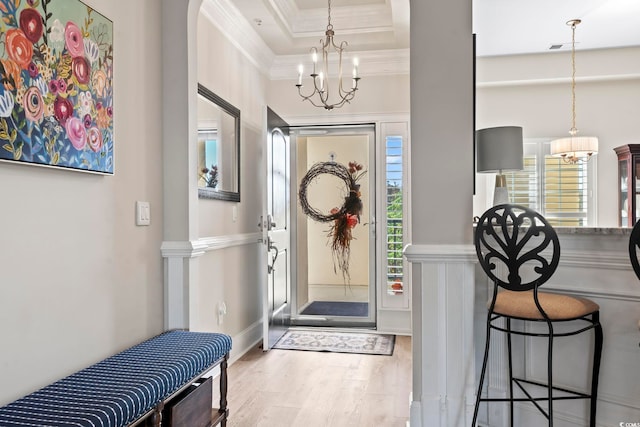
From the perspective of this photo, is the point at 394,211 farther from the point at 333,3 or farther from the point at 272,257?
the point at 333,3

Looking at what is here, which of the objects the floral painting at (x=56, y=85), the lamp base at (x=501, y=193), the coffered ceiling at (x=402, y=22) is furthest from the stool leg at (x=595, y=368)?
the coffered ceiling at (x=402, y=22)

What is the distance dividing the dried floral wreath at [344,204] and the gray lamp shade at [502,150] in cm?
271

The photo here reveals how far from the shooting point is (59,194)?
68.2 inches

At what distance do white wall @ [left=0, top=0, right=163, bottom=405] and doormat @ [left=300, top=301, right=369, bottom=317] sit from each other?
294 centimetres

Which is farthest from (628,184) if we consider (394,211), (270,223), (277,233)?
(270,223)

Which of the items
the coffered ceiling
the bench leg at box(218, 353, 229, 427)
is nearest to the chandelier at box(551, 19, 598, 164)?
the coffered ceiling

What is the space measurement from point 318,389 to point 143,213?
5.30 ft

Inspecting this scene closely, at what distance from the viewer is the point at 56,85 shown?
1687mm

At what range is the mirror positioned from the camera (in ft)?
9.78

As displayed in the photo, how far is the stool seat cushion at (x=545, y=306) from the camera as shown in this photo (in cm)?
180

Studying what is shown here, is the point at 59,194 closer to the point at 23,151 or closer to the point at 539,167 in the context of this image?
the point at 23,151

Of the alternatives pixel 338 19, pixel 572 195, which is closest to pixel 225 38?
pixel 338 19

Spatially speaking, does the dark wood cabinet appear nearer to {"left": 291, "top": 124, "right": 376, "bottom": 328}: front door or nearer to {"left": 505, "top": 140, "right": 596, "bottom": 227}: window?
{"left": 505, "top": 140, "right": 596, "bottom": 227}: window

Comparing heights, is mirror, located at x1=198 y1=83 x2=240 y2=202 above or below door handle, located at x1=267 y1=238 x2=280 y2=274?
above
